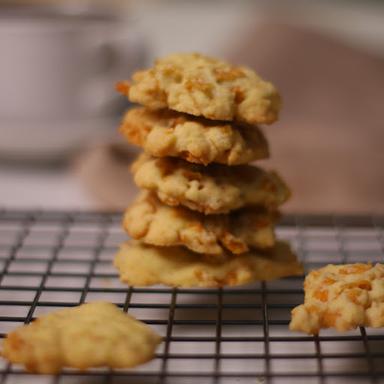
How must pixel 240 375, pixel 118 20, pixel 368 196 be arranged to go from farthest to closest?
pixel 118 20 → pixel 368 196 → pixel 240 375

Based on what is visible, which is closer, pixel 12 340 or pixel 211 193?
pixel 12 340

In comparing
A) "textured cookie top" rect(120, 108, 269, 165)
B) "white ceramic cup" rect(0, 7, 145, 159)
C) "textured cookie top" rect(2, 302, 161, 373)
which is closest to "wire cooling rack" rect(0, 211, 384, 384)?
"textured cookie top" rect(2, 302, 161, 373)

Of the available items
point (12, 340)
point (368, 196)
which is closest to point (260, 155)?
point (12, 340)

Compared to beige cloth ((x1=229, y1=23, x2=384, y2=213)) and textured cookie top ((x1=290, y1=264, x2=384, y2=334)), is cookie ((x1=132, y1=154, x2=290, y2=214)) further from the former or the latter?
beige cloth ((x1=229, y1=23, x2=384, y2=213))

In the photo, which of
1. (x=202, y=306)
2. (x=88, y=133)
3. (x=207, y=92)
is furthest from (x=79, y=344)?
(x=88, y=133)

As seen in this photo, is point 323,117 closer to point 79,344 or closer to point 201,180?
point 201,180

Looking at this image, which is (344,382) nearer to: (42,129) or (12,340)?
(12,340)
